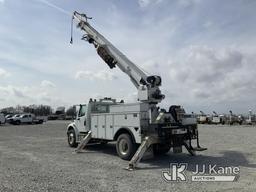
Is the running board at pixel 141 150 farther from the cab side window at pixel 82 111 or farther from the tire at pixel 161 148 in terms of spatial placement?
the cab side window at pixel 82 111

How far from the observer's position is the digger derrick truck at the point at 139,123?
13570mm

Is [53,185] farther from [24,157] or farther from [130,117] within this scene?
[24,157]

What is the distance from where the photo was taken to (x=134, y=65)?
1630cm

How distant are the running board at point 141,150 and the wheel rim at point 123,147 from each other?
3.69 ft

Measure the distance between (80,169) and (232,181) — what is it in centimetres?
494

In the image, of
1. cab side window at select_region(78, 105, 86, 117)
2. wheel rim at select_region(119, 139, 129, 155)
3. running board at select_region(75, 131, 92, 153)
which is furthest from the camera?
cab side window at select_region(78, 105, 86, 117)

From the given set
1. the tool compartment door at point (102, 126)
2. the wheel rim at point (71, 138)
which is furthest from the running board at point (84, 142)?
the wheel rim at point (71, 138)

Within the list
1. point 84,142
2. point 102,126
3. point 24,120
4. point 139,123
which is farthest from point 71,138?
point 24,120

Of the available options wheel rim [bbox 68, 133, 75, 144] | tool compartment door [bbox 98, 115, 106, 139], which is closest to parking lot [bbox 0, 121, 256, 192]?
tool compartment door [bbox 98, 115, 106, 139]

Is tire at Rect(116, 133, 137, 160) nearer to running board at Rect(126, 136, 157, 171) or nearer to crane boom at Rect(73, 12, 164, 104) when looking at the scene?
running board at Rect(126, 136, 157, 171)

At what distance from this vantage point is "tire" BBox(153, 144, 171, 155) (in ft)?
47.3

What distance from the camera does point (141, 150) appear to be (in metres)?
13.0

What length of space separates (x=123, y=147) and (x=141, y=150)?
5.41 ft

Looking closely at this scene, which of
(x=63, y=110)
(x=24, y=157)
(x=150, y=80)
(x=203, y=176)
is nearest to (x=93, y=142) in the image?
(x=24, y=157)
